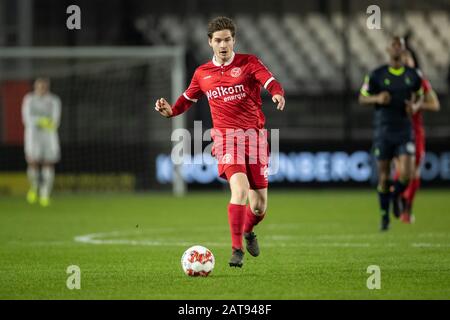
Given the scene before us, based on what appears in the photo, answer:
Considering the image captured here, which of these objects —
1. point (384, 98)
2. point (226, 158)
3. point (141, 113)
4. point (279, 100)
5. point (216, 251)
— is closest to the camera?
point (279, 100)

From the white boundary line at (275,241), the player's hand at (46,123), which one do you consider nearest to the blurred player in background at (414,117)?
the white boundary line at (275,241)

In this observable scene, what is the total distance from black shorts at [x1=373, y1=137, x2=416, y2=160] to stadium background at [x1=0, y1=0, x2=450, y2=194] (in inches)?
300

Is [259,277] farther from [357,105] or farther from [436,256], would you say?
[357,105]

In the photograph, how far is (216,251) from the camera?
973cm

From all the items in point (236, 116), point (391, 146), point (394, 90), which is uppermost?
point (394, 90)

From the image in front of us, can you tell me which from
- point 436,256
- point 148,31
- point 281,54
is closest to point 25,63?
point 148,31

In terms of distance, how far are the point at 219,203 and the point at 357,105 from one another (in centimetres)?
547

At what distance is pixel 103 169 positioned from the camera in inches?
800

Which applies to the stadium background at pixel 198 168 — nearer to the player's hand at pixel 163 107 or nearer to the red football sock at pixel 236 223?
the red football sock at pixel 236 223

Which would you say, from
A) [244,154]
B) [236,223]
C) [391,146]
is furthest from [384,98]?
[236,223]

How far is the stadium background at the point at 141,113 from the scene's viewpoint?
2034 cm

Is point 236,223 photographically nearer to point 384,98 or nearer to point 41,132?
point 384,98

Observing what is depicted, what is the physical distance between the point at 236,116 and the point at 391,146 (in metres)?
4.42

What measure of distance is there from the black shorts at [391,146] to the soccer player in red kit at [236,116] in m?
4.02
